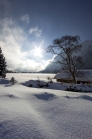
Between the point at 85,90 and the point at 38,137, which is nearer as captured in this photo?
the point at 38,137

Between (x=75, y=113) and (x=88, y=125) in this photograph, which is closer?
(x=88, y=125)

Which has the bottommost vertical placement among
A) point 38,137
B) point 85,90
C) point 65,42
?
point 85,90

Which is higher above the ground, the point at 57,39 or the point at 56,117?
the point at 57,39

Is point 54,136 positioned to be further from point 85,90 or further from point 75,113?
point 85,90

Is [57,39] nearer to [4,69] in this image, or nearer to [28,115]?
[28,115]

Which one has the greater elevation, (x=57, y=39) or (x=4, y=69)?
(x=57, y=39)

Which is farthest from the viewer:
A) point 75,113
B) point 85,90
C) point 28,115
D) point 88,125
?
point 85,90

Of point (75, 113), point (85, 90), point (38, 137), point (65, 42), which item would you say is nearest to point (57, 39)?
point (65, 42)

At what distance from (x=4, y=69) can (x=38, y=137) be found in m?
20.6

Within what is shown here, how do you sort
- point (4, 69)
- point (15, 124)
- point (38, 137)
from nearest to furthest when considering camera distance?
point (38, 137) < point (15, 124) < point (4, 69)

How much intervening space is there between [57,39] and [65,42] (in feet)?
4.03

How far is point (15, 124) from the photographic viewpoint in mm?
1568

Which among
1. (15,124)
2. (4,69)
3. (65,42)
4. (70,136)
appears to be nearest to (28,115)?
(15,124)

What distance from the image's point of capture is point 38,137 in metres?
1.33
